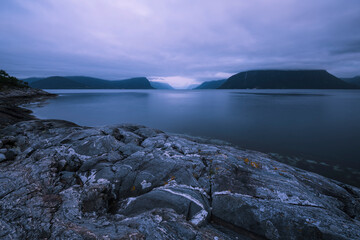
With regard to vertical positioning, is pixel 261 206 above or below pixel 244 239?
above

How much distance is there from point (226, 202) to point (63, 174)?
23.8 feet

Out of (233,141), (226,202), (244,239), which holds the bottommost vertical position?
(233,141)

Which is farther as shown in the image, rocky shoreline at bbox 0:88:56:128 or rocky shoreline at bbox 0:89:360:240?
rocky shoreline at bbox 0:88:56:128

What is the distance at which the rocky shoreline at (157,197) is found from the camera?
13.9 ft

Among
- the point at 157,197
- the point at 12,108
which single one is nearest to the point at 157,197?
the point at 157,197

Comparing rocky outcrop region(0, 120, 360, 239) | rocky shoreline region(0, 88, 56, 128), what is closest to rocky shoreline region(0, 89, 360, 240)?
rocky outcrop region(0, 120, 360, 239)

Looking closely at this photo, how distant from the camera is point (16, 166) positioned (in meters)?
6.84

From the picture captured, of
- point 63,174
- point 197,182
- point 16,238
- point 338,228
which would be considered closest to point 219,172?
point 197,182

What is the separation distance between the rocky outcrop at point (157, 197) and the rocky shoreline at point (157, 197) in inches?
1.1

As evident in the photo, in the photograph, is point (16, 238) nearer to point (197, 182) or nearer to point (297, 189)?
point (197, 182)

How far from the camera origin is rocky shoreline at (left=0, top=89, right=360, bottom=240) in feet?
13.9

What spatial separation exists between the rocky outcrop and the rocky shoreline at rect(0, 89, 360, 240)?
0.09 ft

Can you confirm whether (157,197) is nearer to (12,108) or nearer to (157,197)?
(157,197)

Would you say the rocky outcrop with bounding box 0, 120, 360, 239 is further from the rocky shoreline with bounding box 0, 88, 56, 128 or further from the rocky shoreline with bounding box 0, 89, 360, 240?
the rocky shoreline with bounding box 0, 88, 56, 128
